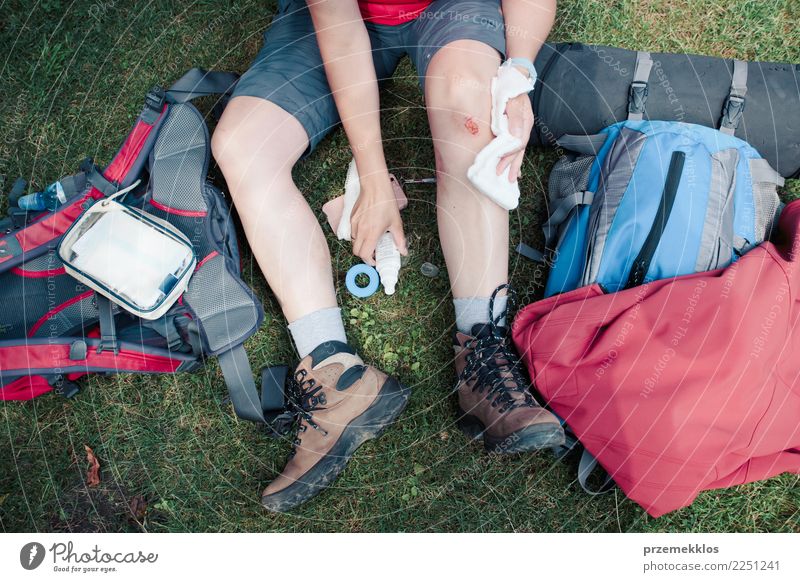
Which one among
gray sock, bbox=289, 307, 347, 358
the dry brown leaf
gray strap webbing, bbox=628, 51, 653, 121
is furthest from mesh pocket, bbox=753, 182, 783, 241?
the dry brown leaf

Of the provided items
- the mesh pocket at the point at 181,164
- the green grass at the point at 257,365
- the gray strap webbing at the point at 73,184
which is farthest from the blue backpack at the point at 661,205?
the gray strap webbing at the point at 73,184

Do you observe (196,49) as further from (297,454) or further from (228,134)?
(297,454)

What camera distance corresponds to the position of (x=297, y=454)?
1646 mm

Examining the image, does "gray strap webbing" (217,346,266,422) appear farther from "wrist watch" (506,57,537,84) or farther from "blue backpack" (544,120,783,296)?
"wrist watch" (506,57,537,84)

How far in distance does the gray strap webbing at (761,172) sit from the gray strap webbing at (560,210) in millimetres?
416

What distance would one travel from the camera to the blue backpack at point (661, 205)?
1496 mm

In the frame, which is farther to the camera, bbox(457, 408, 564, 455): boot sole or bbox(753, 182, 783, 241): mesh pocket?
bbox(753, 182, 783, 241): mesh pocket

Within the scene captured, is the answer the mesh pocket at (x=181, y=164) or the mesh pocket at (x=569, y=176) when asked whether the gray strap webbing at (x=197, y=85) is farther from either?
the mesh pocket at (x=569, y=176)

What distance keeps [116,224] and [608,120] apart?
4.46 feet

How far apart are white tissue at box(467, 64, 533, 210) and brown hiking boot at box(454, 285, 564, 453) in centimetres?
27

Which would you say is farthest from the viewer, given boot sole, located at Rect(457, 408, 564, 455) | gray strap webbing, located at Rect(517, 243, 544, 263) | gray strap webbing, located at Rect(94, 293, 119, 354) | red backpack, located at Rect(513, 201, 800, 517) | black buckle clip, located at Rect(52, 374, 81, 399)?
gray strap webbing, located at Rect(517, 243, 544, 263)

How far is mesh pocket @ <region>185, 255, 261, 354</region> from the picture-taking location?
1.64 m

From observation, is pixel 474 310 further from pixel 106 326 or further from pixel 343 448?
pixel 106 326
